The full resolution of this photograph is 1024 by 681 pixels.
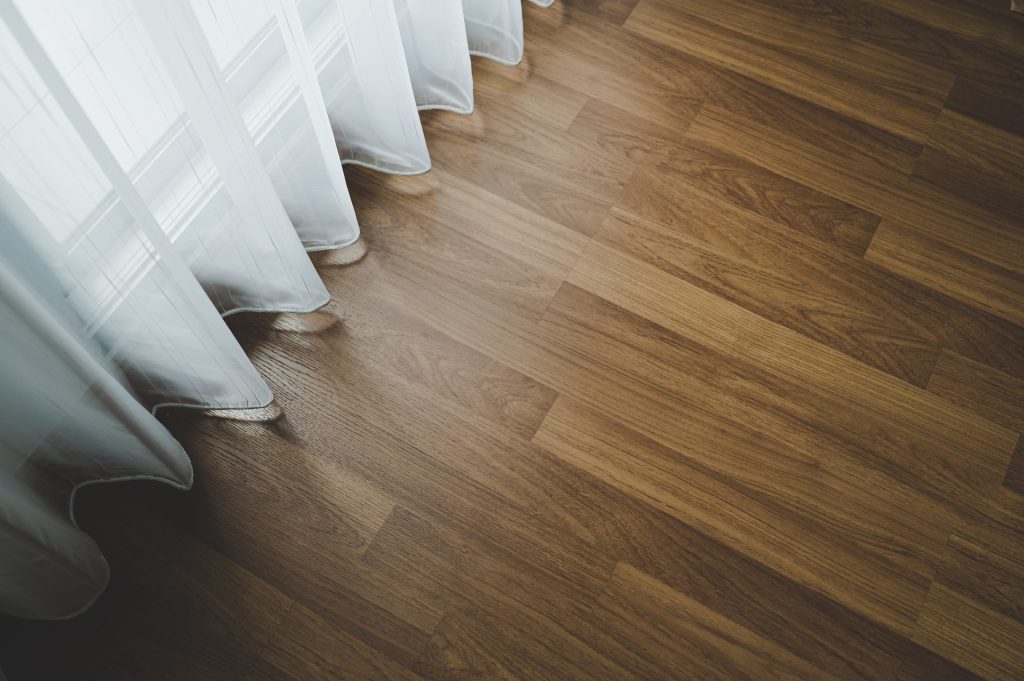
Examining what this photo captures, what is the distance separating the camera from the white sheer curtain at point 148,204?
2.64 feet

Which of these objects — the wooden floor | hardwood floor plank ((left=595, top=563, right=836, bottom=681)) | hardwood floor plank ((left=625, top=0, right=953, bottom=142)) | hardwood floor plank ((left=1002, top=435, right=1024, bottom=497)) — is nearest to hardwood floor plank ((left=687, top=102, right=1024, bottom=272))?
the wooden floor

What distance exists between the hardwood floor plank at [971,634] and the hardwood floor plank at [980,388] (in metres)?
0.29

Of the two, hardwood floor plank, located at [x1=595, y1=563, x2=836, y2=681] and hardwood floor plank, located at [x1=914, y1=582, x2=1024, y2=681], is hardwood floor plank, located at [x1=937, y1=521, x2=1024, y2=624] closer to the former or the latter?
hardwood floor plank, located at [x1=914, y1=582, x2=1024, y2=681]

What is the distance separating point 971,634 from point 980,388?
0.37m

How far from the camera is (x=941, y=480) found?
47.6 inches

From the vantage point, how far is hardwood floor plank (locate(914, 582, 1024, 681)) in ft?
3.59

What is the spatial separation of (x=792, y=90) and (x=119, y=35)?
3.85ft

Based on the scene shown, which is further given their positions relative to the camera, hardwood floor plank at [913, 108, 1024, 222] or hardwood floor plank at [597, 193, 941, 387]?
hardwood floor plank at [913, 108, 1024, 222]

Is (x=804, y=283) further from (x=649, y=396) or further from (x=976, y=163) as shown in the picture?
(x=976, y=163)

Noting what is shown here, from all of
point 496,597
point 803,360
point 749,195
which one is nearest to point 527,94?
point 749,195

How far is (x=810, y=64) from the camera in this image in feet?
5.19

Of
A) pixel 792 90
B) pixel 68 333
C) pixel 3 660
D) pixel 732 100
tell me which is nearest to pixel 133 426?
pixel 68 333

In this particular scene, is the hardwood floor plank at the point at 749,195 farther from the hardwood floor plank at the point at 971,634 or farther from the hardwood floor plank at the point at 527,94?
the hardwood floor plank at the point at 971,634

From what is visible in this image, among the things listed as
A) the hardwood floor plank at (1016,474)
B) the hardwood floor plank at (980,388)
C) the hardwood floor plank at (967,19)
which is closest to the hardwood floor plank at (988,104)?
the hardwood floor plank at (967,19)
